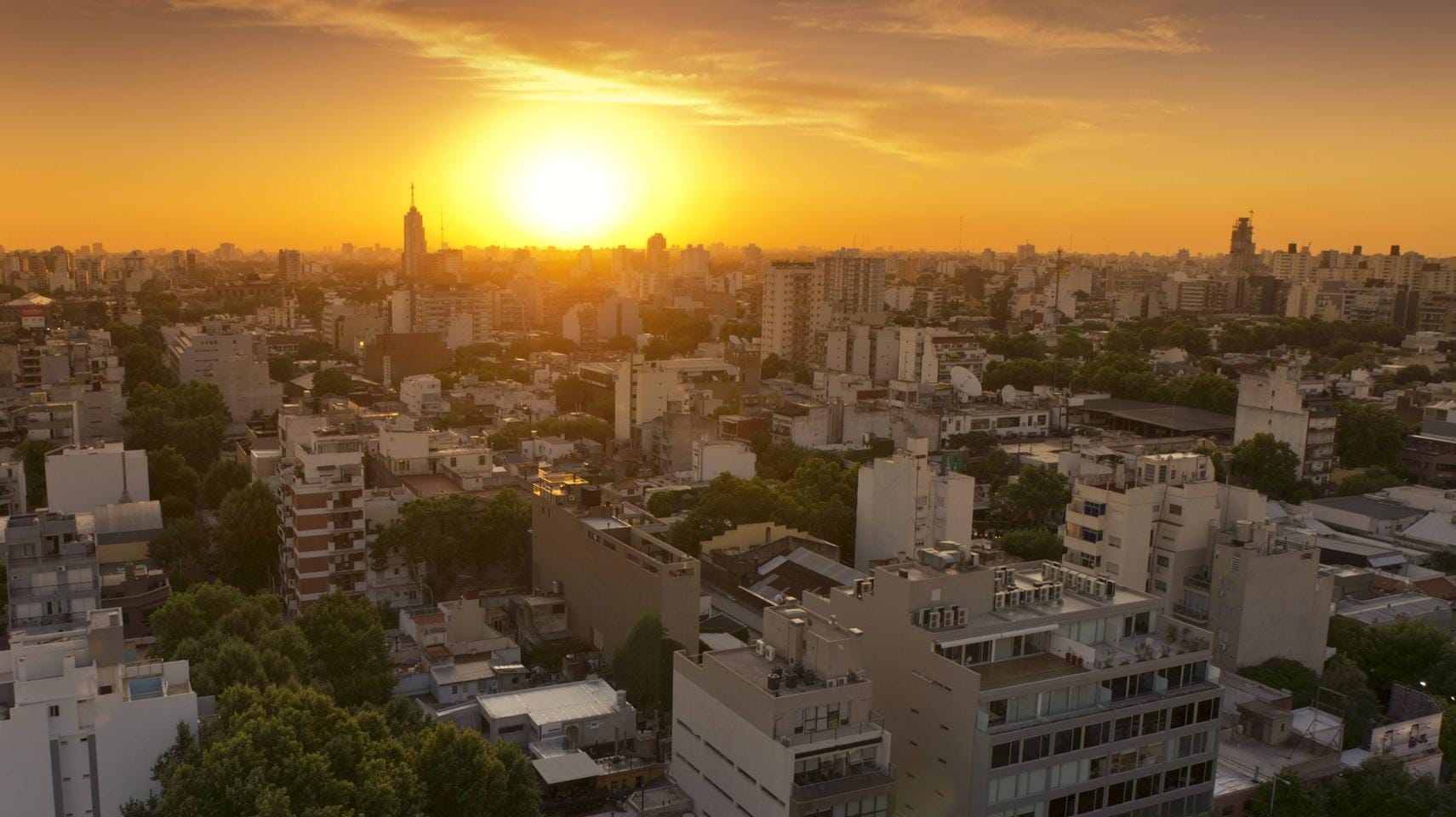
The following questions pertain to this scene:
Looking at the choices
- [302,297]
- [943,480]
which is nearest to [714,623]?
Answer: [943,480]

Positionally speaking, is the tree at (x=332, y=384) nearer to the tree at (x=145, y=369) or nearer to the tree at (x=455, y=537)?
the tree at (x=145, y=369)

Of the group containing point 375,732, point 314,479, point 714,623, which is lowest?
point 714,623

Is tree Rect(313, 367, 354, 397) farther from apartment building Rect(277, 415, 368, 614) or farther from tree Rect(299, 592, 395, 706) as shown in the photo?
tree Rect(299, 592, 395, 706)

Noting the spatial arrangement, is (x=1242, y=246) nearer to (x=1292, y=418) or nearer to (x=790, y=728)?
(x=1292, y=418)

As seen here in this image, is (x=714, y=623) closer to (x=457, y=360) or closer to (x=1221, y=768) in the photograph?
(x=1221, y=768)

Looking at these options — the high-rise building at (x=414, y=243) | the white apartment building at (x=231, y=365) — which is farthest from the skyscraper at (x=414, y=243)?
the white apartment building at (x=231, y=365)

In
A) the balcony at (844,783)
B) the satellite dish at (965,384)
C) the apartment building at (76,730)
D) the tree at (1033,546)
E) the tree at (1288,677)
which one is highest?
the satellite dish at (965,384)

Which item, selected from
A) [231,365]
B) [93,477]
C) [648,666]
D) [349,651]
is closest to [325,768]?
[349,651]
